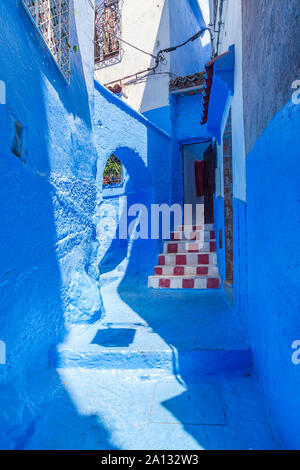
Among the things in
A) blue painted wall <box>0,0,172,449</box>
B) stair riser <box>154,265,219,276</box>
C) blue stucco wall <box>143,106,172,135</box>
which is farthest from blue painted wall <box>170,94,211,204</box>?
blue painted wall <box>0,0,172,449</box>

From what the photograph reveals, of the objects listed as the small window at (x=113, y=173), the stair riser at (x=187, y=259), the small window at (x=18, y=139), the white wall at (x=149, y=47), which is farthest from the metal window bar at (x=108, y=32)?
the small window at (x=18, y=139)

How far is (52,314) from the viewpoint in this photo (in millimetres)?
2662

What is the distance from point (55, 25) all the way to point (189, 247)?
14.2 ft

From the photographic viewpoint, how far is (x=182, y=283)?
16.8 feet

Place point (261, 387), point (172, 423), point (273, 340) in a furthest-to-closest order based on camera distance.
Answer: point (261, 387), point (172, 423), point (273, 340)

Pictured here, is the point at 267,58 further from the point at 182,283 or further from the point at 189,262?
the point at 189,262

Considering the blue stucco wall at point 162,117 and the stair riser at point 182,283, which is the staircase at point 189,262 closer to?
the stair riser at point 182,283

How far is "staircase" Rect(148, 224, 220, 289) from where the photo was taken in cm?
508

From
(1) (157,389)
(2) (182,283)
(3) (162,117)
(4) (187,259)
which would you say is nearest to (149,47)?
(3) (162,117)

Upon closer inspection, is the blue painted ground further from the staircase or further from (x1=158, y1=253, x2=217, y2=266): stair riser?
(x1=158, y1=253, x2=217, y2=266): stair riser

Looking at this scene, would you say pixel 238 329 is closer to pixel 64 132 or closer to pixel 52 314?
pixel 52 314

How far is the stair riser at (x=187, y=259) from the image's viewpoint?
554 cm
